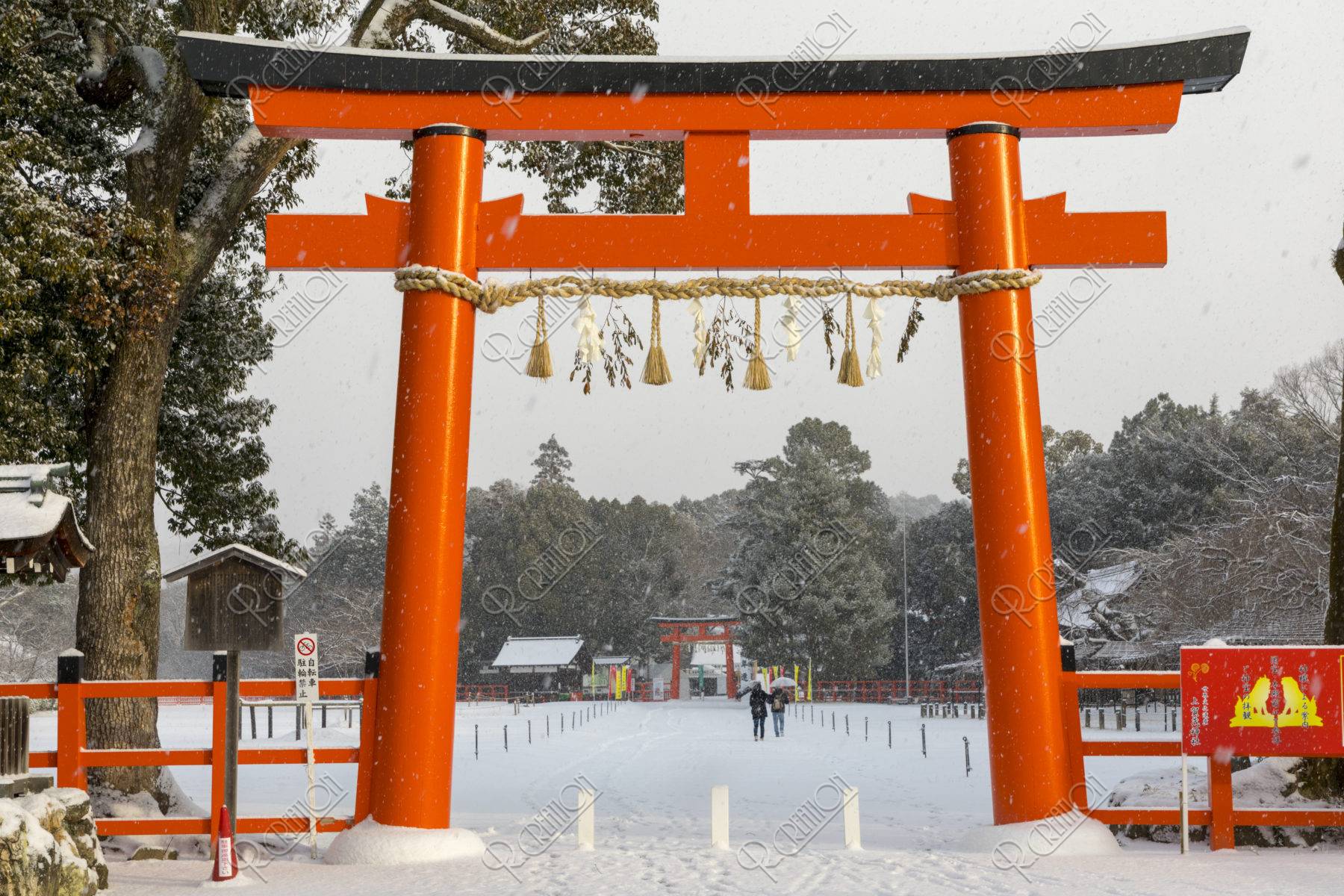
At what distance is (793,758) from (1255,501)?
13.9m

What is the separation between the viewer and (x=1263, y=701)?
22.5ft

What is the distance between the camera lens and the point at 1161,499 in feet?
116

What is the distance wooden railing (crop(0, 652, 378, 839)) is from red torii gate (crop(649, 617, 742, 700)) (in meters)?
38.0

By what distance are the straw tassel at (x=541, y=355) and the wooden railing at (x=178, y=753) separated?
6.65 ft

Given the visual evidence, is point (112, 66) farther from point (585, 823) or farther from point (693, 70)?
point (585, 823)

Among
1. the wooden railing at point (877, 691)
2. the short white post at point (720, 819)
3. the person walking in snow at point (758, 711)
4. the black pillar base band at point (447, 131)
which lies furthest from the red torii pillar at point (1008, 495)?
the wooden railing at point (877, 691)

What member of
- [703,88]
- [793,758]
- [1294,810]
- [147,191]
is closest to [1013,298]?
[703,88]

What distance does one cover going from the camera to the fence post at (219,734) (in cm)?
714

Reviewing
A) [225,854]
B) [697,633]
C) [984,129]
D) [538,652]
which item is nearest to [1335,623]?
[984,129]

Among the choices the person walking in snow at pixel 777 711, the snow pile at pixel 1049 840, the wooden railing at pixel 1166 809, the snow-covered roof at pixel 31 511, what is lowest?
the person walking in snow at pixel 777 711

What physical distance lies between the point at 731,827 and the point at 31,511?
5740mm

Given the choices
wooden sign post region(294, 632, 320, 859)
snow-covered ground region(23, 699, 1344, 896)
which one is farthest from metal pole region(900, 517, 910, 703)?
wooden sign post region(294, 632, 320, 859)

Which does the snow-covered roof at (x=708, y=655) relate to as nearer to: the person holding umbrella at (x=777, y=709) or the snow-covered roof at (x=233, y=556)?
the person holding umbrella at (x=777, y=709)

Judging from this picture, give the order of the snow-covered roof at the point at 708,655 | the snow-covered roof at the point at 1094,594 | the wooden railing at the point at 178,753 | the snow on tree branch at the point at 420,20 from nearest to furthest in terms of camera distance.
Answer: the wooden railing at the point at 178,753 → the snow on tree branch at the point at 420,20 → the snow-covered roof at the point at 1094,594 → the snow-covered roof at the point at 708,655
